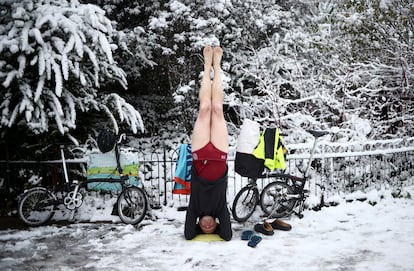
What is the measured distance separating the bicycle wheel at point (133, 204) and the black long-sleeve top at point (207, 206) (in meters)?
1.07

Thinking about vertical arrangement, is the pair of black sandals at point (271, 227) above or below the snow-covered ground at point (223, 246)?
above

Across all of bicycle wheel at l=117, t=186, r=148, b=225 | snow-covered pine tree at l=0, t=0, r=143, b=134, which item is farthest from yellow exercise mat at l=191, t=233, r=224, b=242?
snow-covered pine tree at l=0, t=0, r=143, b=134

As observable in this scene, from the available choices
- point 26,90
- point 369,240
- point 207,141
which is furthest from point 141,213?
point 369,240

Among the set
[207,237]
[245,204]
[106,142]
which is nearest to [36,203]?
[106,142]

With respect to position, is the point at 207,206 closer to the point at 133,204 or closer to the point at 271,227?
the point at 271,227

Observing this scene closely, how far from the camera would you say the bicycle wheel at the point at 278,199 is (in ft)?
19.3

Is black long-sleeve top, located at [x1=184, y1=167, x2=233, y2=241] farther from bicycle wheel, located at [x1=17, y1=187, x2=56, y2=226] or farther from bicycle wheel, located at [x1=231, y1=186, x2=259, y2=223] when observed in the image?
bicycle wheel, located at [x1=17, y1=187, x2=56, y2=226]

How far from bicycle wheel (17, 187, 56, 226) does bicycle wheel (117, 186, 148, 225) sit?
1.12 metres

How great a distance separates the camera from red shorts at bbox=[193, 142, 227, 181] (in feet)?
16.7

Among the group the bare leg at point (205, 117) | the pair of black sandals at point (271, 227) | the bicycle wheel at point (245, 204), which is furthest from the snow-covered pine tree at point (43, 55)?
the pair of black sandals at point (271, 227)

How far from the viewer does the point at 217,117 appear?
206 inches

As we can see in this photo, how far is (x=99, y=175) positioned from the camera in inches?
238

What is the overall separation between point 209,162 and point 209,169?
10 cm

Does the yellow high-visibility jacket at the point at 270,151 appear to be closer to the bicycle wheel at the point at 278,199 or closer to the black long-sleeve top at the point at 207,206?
the bicycle wheel at the point at 278,199
